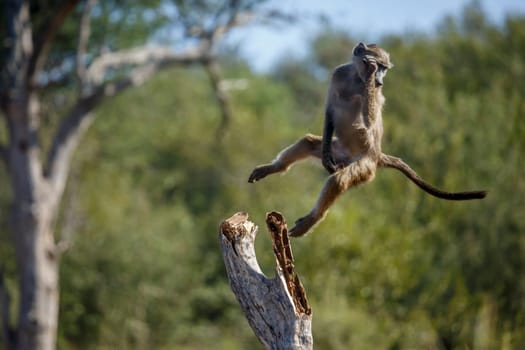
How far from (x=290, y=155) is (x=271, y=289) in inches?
47.4

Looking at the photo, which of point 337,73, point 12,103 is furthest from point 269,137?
point 337,73

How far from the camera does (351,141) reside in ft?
21.7

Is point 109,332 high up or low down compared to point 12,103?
down

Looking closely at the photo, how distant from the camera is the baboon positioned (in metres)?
6.22

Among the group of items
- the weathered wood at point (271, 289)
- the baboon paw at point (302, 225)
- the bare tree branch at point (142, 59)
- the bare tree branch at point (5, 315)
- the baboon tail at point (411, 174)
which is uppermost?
the bare tree branch at point (142, 59)

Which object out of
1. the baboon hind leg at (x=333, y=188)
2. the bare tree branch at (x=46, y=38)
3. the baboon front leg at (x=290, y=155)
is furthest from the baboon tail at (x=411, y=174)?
the bare tree branch at (x=46, y=38)

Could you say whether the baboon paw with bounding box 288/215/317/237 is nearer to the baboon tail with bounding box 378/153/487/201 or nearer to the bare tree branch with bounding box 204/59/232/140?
the baboon tail with bounding box 378/153/487/201

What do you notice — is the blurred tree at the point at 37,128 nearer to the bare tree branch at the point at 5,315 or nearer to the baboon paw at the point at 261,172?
the bare tree branch at the point at 5,315

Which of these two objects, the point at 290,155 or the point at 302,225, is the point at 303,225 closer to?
the point at 302,225

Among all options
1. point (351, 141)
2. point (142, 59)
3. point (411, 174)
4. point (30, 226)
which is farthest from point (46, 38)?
point (411, 174)

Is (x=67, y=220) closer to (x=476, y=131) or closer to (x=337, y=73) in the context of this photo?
(x=476, y=131)

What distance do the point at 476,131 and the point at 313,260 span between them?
17.4ft

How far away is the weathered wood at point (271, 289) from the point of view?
5848 mm

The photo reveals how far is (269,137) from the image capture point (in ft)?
97.6
